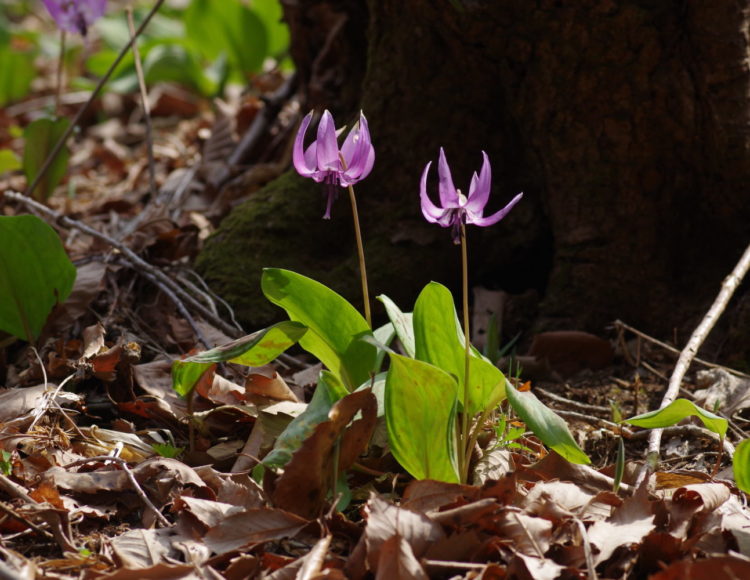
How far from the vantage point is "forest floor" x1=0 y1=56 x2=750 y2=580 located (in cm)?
154

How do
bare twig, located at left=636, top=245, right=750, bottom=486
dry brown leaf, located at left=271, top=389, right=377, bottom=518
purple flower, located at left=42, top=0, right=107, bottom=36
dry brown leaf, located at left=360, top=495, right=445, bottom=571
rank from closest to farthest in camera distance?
dry brown leaf, located at left=360, top=495, right=445, bottom=571
dry brown leaf, located at left=271, top=389, right=377, bottom=518
bare twig, located at left=636, top=245, right=750, bottom=486
purple flower, located at left=42, top=0, right=107, bottom=36

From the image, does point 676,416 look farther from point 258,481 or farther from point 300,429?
point 258,481

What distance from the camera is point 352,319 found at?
1793 millimetres

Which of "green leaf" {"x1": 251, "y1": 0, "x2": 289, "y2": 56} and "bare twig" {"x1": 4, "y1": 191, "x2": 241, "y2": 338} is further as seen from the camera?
"green leaf" {"x1": 251, "y1": 0, "x2": 289, "y2": 56}

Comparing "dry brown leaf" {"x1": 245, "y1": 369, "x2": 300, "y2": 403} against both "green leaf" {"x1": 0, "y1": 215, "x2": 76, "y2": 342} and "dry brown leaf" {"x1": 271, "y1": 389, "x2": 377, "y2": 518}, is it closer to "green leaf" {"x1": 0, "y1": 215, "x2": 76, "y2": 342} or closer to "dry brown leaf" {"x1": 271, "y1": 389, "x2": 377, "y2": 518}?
"dry brown leaf" {"x1": 271, "y1": 389, "x2": 377, "y2": 518}

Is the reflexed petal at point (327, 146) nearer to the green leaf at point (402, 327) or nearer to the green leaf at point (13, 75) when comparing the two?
the green leaf at point (402, 327)

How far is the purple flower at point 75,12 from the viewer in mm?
3279

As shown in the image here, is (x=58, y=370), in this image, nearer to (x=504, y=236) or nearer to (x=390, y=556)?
(x=390, y=556)

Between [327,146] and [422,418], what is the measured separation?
539mm

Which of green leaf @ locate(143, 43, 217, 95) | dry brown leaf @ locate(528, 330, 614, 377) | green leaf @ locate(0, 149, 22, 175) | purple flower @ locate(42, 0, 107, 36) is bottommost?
dry brown leaf @ locate(528, 330, 614, 377)

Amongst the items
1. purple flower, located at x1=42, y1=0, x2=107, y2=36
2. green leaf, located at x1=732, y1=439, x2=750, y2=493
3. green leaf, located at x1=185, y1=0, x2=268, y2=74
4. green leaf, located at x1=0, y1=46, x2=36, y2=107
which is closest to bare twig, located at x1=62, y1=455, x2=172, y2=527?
green leaf, located at x1=732, y1=439, x2=750, y2=493

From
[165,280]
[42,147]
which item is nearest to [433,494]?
[165,280]

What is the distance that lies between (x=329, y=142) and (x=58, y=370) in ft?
3.83

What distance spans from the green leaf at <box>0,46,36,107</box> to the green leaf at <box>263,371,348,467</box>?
16.3ft
